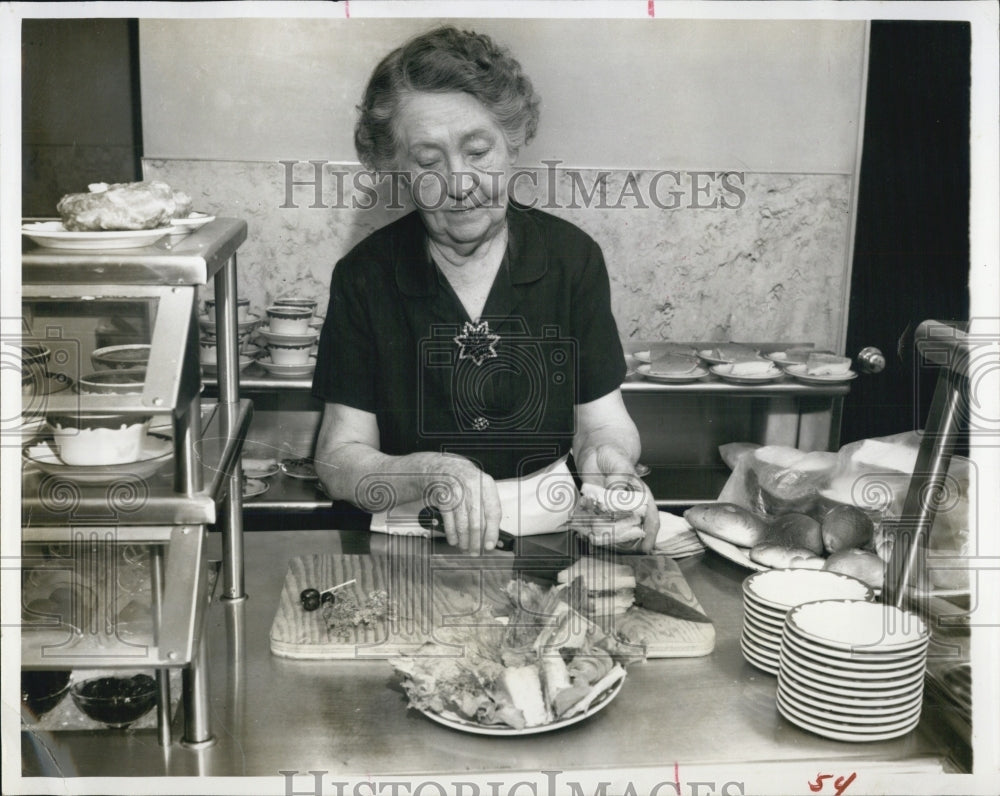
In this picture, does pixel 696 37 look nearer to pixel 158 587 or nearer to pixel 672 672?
pixel 672 672

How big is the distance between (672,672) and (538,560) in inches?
12.4

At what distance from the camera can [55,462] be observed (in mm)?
1049

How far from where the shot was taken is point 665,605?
4.25 feet

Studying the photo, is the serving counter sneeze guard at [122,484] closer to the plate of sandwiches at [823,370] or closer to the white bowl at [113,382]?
the white bowl at [113,382]

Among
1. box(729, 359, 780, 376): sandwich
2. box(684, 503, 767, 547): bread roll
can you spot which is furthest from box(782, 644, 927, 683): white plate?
box(729, 359, 780, 376): sandwich

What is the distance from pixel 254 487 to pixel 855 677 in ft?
3.79

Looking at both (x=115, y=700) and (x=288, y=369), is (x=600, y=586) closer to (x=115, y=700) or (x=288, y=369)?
(x=115, y=700)

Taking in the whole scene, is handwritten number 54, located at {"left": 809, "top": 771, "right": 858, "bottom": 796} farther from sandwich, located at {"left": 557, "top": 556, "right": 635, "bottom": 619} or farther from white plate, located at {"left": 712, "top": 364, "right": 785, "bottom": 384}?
white plate, located at {"left": 712, "top": 364, "right": 785, "bottom": 384}

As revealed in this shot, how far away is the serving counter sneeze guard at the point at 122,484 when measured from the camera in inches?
36.6

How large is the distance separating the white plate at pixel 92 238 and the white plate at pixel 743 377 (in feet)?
3.75

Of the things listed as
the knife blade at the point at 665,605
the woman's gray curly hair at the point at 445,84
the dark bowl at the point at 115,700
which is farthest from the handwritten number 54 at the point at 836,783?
the woman's gray curly hair at the point at 445,84

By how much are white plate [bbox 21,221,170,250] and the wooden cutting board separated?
1.73 feet

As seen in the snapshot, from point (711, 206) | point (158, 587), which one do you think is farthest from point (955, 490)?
point (158, 587)

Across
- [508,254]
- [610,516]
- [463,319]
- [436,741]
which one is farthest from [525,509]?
[436,741]
